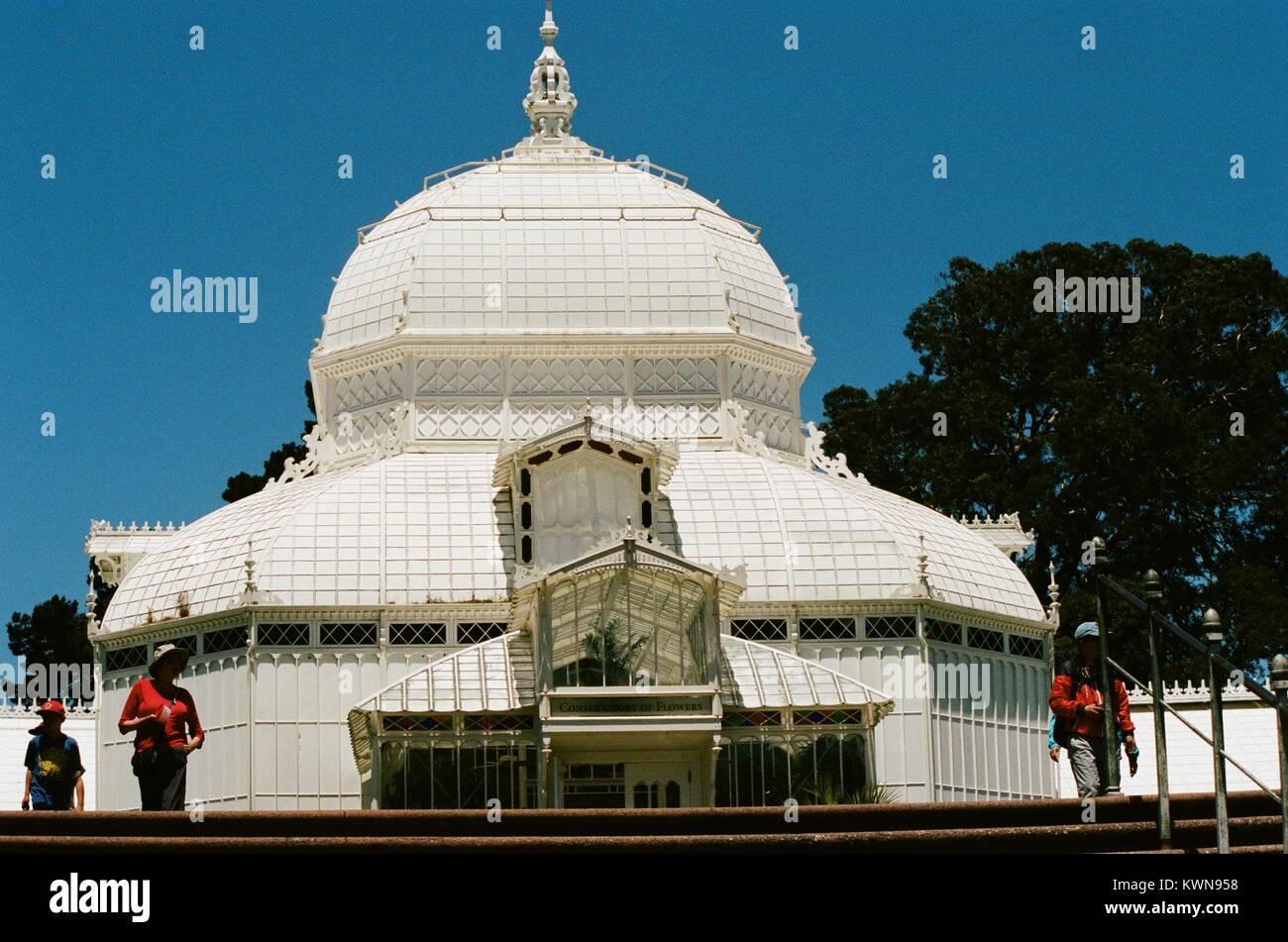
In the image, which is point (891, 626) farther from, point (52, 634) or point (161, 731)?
point (52, 634)

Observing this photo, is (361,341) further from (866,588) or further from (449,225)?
(866,588)

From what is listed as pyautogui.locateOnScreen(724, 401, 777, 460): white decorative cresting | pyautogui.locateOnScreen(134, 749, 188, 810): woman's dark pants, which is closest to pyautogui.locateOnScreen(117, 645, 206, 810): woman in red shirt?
pyautogui.locateOnScreen(134, 749, 188, 810): woman's dark pants

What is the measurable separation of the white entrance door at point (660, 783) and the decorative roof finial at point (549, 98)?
78.9 feet

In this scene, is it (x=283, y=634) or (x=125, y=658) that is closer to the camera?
(x=283, y=634)

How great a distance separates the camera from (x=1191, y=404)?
83500mm

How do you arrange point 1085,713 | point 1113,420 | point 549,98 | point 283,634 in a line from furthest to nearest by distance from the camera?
1. point 1113,420
2. point 549,98
3. point 283,634
4. point 1085,713

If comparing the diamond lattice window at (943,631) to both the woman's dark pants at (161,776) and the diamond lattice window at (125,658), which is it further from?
the woman's dark pants at (161,776)

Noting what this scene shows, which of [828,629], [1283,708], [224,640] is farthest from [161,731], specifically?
[828,629]

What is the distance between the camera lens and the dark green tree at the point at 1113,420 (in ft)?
261

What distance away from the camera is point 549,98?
6712cm

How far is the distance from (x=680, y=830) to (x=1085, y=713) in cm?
554

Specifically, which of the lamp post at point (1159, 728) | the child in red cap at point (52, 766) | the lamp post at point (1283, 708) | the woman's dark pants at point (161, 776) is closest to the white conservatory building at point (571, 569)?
the child in red cap at point (52, 766)

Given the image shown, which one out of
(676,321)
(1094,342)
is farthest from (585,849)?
(1094,342)
